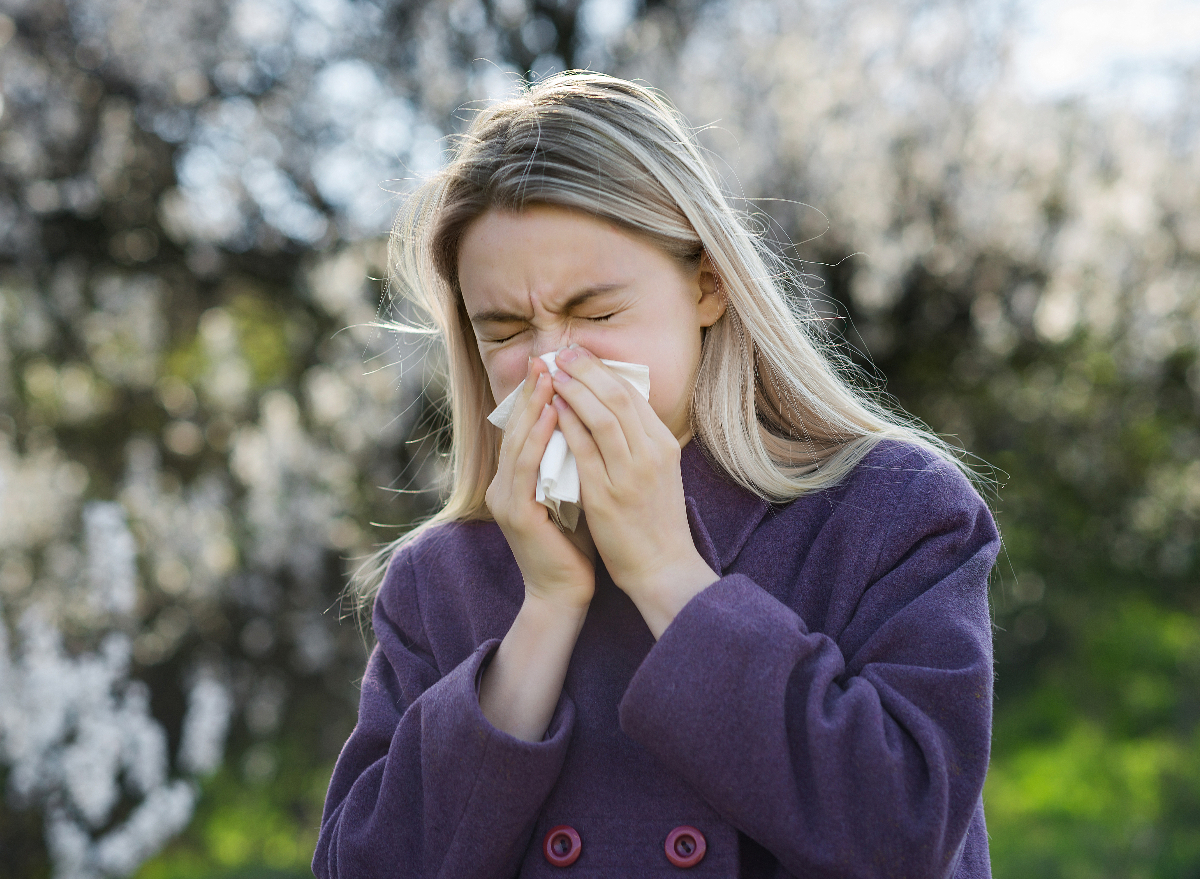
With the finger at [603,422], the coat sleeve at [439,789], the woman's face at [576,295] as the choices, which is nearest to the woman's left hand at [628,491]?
the finger at [603,422]

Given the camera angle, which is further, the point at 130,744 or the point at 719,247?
the point at 130,744

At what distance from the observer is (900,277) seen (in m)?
6.66

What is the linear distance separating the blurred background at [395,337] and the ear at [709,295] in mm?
3280

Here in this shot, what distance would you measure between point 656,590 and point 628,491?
0.15 metres

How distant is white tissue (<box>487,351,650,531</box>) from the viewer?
1542mm

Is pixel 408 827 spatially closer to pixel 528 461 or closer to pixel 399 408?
pixel 528 461

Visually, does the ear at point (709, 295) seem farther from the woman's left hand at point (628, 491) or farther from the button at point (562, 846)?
the button at point (562, 846)

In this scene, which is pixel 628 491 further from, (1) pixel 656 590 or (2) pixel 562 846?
(2) pixel 562 846

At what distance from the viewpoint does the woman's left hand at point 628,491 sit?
4.94ft

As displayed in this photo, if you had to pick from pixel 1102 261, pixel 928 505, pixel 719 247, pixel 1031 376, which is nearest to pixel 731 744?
pixel 928 505

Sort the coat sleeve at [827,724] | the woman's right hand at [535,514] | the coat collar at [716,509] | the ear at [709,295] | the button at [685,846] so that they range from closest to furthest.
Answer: the coat sleeve at [827,724]
the button at [685,846]
the woman's right hand at [535,514]
the coat collar at [716,509]
the ear at [709,295]

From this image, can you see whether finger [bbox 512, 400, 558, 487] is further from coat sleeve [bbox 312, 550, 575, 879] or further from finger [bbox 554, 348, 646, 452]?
coat sleeve [bbox 312, 550, 575, 879]

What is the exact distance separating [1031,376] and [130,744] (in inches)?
234

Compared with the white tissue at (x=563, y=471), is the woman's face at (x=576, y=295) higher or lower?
higher
